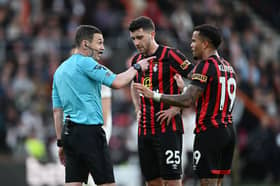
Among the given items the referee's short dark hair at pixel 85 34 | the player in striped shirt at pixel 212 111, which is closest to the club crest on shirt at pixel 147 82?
the player in striped shirt at pixel 212 111

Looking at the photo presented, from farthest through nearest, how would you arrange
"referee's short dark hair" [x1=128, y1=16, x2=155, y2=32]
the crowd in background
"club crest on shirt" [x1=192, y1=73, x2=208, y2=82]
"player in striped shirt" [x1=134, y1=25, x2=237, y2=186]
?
the crowd in background, "referee's short dark hair" [x1=128, y1=16, x2=155, y2=32], "player in striped shirt" [x1=134, y1=25, x2=237, y2=186], "club crest on shirt" [x1=192, y1=73, x2=208, y2=82]

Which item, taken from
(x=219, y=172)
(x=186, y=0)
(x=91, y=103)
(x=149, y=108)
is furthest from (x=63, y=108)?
(x=186, y=0)

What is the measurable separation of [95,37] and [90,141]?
4.25ft

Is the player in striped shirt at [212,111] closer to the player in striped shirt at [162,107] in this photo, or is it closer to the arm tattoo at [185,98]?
the arm tattoo at [185,98]

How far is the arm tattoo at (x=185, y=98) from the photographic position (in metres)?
10.1

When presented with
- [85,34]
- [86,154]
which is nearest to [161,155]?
[86,154]

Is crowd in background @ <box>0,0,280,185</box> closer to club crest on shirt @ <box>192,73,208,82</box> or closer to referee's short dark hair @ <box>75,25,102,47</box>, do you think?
referee's short dark hair @ <box>75,25,102,47</box>

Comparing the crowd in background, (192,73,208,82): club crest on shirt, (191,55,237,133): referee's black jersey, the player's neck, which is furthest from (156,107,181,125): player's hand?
the crowd in background

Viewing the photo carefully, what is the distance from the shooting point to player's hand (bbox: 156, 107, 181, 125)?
1099cm

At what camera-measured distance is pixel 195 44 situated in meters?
10.5

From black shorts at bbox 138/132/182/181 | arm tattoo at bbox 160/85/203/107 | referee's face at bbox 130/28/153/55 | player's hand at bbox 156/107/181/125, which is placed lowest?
black shorts at bbox 138/132/182/181

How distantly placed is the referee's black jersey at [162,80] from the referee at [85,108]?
2.23 feet

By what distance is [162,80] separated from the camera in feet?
36.1

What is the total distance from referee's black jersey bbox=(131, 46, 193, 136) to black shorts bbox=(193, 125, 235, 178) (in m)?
0.72
